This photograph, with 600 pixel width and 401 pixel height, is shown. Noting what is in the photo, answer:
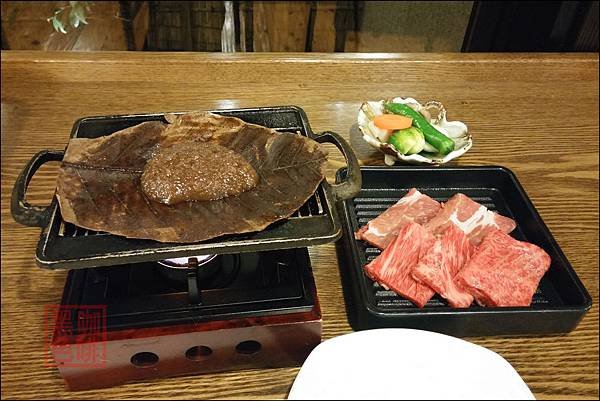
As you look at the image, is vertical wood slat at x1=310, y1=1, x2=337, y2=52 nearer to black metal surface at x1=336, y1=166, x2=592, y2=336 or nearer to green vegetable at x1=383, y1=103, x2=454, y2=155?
green vegetable at x1=383, y1=103, x2=454, y2=155

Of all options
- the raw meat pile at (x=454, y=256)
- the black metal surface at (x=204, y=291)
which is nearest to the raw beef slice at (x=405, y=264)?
the raw meat pile at (x=454, y=256)

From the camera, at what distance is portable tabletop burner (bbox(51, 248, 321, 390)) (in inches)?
54.5

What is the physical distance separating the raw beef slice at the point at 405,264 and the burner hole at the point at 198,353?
58 centimetres

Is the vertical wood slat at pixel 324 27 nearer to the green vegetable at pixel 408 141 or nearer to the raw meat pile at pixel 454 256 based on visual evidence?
the green vegetable at pixel 408 141

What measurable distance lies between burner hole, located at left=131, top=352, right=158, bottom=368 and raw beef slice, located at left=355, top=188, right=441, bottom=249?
800mm

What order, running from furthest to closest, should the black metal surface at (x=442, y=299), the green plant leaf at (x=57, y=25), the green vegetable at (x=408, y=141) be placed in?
the green plant leaf at (x=57, y=25), the green vegetable at (x=408, y=141), the black metal surface at (x=442, y=299)

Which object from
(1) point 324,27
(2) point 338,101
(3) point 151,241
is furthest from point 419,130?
(1) point 324,27

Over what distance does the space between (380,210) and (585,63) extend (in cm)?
167

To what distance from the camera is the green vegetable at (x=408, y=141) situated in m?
2.22

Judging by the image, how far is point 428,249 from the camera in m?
1.77

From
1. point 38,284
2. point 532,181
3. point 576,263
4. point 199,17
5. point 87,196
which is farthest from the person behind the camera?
point 199,17

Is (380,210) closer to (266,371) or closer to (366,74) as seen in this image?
(266,371)

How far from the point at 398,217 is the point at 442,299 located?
361mm

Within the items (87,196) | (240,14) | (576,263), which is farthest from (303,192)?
(240,14)
